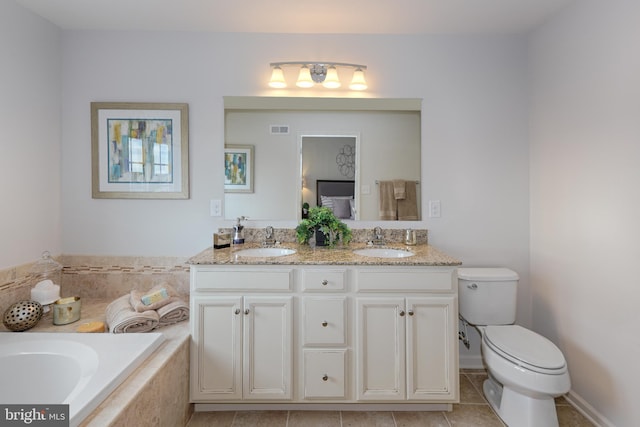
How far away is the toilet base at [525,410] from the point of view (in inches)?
66.9

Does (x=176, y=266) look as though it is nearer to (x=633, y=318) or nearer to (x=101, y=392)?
(x=101, y=392)

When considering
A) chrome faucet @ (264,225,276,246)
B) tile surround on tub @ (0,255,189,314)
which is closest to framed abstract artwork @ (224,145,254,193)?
chrome faucet @ (264,225,276,246)

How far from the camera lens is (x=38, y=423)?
116 cm

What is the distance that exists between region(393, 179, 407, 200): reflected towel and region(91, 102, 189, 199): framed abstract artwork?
4.81 ft

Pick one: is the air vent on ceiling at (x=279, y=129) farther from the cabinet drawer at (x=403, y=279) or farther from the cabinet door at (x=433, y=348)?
the cabinet door at (x=433, y=348)

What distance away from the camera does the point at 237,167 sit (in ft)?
7.83

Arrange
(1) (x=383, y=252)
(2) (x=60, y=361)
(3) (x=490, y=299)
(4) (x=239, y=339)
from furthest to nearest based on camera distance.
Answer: (1) (x=383, y=252) → (3) (x=490, y=299) → (4) (x=239, y=339) → (2) (x=60, y=361)

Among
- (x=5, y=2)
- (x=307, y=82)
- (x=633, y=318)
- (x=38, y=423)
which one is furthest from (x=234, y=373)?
(x=5, y=2)

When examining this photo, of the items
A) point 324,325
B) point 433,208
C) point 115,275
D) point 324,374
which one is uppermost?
point 433,208

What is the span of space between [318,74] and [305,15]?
1.16ft

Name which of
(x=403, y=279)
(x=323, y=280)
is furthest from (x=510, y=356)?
(x=323, y=280)

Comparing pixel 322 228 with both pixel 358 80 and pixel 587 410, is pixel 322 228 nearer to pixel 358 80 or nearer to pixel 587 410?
pixel 358 80

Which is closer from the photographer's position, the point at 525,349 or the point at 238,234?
the point at 525,349

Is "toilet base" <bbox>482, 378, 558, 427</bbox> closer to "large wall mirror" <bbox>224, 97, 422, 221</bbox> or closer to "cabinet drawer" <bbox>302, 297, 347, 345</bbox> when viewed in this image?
"cabinet drawer" <bbox>302, 297, 347, 345</bbox>
